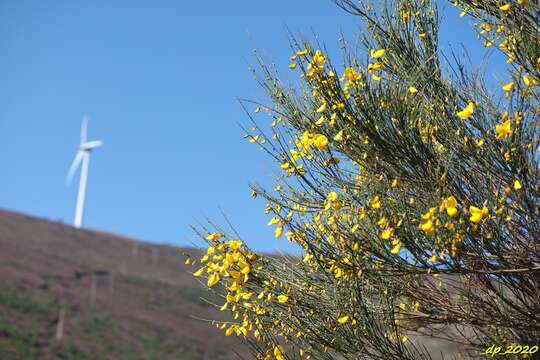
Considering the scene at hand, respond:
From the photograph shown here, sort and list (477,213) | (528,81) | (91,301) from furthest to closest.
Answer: (91,301), (528,81), (477,213)

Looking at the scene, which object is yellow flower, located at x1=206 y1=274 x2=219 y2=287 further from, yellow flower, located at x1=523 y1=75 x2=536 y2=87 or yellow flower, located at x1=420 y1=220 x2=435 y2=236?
yellow flower, located at x1=523 y1=75 x2=536 y2=87

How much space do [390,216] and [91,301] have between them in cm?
3778

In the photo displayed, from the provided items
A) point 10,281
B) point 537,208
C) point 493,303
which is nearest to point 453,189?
point 537,208

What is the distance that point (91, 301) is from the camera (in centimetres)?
3988

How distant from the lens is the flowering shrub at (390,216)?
4613mm

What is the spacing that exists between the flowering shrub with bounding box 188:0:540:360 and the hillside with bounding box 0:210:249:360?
24244 mm

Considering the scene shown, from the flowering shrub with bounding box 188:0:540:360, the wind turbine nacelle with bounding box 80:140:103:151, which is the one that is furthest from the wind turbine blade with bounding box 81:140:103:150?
the flowering shrub with bounding box 188:0:540:360

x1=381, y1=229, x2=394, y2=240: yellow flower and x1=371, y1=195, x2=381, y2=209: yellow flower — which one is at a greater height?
x1=371, y1=195, x2=381, y2=209: yellow flower

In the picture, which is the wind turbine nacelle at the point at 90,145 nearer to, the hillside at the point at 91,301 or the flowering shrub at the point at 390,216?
the hillside at the point at 91,301

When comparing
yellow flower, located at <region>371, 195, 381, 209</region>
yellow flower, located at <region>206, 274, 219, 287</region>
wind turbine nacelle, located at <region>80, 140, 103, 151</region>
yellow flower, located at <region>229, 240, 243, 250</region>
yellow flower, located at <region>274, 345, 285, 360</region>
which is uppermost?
wind turbine nacelle, located at <region>80, 140, 103, 151</region>

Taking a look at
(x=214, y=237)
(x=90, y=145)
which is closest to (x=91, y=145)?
(x=90, y=145)

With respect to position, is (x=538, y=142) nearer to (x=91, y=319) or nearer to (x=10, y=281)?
(x=91, y=319)

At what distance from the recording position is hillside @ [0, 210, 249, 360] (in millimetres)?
32375

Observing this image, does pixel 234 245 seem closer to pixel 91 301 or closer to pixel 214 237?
pixel 214 237
